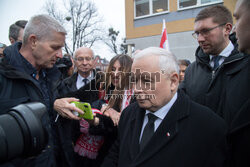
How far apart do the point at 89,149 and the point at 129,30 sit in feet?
41.4

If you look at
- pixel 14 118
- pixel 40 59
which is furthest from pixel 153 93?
pixel 40 59

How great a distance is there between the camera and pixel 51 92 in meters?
1.99

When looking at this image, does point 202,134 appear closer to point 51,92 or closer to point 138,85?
point 138,85

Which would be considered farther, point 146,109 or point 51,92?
point 51,92

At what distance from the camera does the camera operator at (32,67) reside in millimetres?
1390

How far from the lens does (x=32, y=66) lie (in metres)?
1.66

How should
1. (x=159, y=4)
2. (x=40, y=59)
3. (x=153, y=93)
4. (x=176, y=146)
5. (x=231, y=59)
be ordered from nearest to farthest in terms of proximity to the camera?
(x=176, y=146) → (x=153, y=93) → (x=40, y=59) → (x=231, y=59) → (x=159, y=4)

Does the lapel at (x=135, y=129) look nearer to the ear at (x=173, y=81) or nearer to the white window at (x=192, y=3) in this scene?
the ear at (x=173, y=81)

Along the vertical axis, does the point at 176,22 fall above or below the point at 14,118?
above

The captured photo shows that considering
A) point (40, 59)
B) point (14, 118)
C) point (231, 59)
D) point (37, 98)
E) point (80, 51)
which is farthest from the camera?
point (80, 51)

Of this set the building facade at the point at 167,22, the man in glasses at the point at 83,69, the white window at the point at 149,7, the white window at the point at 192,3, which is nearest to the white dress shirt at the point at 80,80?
the man in glasses at the point at 83,69

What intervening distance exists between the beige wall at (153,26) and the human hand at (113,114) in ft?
34.8

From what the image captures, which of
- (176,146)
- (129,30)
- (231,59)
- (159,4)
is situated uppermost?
(159,4)

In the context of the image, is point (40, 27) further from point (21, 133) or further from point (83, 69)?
point (83, 69)
